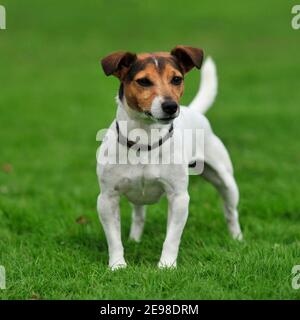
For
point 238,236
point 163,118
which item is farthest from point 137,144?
point 238,236

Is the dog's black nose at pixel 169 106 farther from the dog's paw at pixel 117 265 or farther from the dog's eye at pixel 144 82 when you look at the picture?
the dog's paw at pixel 117 265

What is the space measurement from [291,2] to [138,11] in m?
5.94

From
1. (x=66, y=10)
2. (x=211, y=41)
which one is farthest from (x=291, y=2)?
(x=66, y=10)

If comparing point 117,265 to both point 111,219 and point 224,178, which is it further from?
point 224,178

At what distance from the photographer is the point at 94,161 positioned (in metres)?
10.6

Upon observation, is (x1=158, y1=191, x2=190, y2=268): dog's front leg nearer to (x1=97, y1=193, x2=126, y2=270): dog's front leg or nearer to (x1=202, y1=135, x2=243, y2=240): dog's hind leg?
(x1=97, y1=193, x2=126, y2=270): dog's front leg

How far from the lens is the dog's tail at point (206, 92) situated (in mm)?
7590

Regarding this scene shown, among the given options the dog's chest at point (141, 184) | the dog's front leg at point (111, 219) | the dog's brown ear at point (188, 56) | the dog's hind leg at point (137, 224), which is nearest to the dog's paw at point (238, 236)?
the dog's hind leg at point (137, 224)

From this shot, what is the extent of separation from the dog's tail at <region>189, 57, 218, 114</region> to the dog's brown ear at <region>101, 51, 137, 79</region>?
189 cm

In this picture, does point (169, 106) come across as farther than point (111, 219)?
No

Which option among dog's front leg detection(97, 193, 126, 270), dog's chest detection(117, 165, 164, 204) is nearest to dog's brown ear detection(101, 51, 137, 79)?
dog's chest detection(117, 165, 164, 204)

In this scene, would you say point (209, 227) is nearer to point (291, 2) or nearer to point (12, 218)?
point (12, 218)

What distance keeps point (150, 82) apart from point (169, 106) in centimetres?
31
